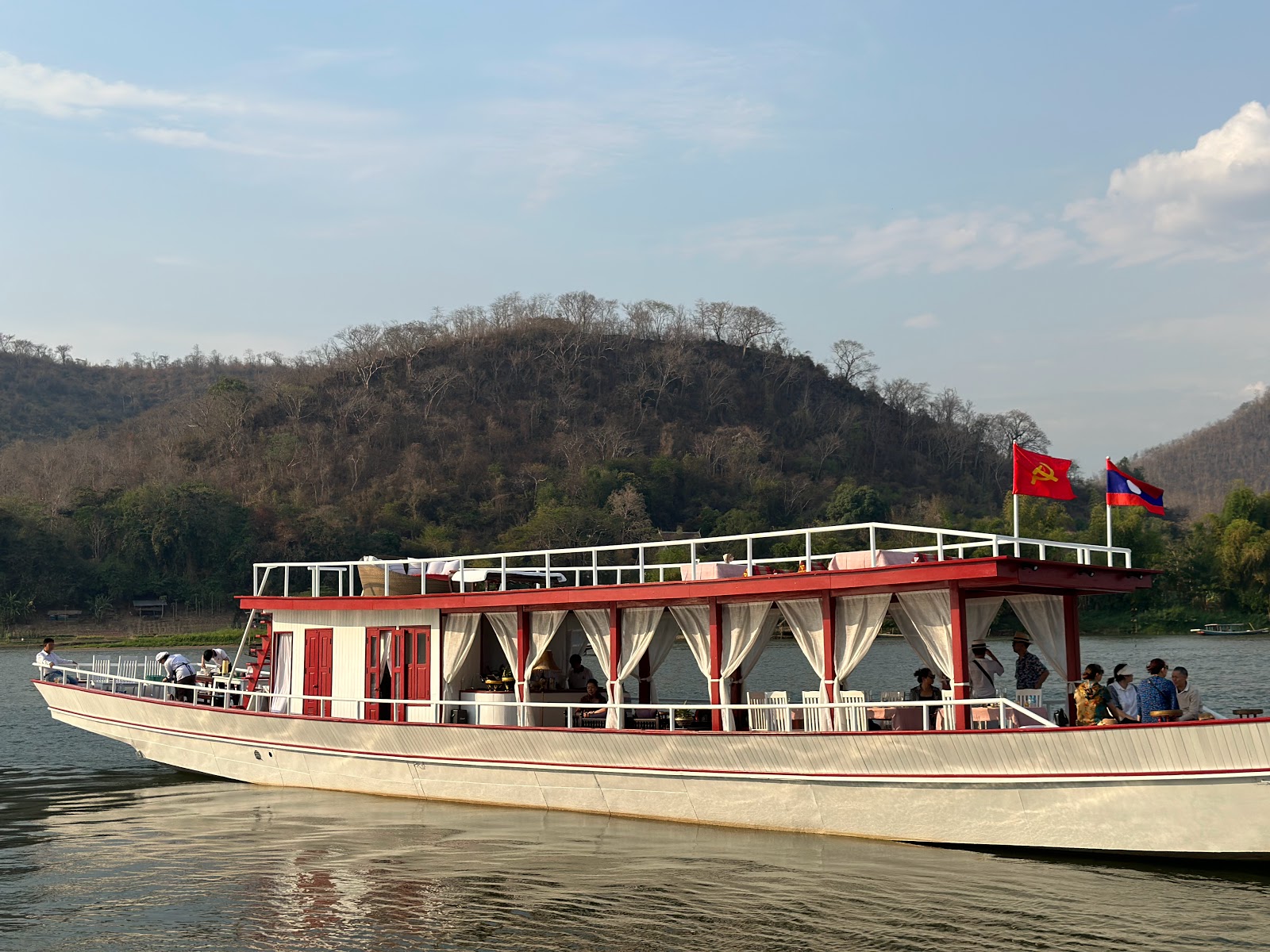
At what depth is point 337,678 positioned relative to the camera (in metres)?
17.8

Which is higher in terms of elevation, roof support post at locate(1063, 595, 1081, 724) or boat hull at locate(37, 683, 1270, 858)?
roof support post at locate(1063, 595, 1081, 724)

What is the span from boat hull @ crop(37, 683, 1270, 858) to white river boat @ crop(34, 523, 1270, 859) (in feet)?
0.08

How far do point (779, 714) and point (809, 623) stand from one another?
1.10 meters

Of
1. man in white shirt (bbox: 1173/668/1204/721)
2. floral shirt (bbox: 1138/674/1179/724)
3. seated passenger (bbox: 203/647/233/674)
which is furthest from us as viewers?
seated passenger (bbox: 203/647/233/674)

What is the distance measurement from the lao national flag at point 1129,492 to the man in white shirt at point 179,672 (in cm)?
1428

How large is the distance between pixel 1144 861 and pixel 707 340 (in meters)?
126

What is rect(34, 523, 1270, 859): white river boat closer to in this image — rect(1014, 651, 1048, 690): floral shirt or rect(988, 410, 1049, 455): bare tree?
rect(1014, 651, 1048, 690): floral shirt

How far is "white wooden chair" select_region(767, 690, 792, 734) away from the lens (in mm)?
13523

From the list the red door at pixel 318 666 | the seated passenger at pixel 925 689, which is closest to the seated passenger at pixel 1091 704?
the seated passenger at pixel 925 689

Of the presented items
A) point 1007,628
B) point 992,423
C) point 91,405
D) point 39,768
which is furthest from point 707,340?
point 39,768

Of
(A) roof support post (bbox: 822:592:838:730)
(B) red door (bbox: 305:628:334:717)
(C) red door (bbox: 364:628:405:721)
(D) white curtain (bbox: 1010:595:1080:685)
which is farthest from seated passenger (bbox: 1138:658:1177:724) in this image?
(B) red door (bbox: 305:628:334:717)

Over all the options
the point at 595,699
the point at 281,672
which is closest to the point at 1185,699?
the point at 595,699

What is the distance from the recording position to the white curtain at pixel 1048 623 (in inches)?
546

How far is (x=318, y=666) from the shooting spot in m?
18.1
